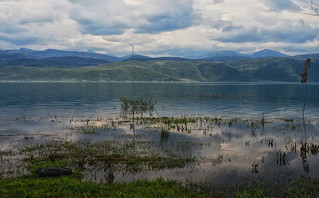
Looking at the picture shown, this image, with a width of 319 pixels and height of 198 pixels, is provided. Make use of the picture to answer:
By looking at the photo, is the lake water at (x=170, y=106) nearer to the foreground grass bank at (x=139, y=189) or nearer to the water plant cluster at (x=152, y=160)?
the water plant cluster at (x=152, y=160)

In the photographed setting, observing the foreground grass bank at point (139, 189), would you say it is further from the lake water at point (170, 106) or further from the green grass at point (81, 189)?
the lake water at point (170, 106)

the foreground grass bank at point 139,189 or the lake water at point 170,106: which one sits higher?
the lake water at point 170,106

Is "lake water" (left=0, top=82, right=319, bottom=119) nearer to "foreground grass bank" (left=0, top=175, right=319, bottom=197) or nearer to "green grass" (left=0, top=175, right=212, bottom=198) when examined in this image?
"green grass" (left=0, top=175, right=212, bottom=198)

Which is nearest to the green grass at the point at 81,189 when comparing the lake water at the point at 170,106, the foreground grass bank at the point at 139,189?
the foreground grass bank at the point at 139,189

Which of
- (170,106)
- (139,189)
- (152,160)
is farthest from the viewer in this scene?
(170,106)

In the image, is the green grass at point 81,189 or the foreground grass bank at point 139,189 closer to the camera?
the green grass at point 81,189

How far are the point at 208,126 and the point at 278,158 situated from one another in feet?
56.2

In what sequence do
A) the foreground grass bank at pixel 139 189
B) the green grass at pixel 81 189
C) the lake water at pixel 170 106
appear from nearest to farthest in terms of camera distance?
the green grass at pixel 81 189 → the foreground grass bank at pixel 139 189 → the lake water at pixel 170 106

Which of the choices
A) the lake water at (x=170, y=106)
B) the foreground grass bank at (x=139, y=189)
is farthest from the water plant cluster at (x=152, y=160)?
the lake water at (x=170, y=106)

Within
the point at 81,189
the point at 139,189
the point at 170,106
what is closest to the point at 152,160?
the point at 139,189

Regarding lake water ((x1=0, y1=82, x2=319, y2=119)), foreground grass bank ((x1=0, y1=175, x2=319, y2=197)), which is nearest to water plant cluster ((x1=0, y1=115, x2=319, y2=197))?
foreground grass bank ((x1=0, y1=175, x2=319, y2=197))

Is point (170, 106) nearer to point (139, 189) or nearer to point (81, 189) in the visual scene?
point (139, 189)

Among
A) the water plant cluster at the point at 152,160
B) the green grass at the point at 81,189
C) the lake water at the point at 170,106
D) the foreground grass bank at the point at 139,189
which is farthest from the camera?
the lake water at the point at 170,106

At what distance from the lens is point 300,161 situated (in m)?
25.1
